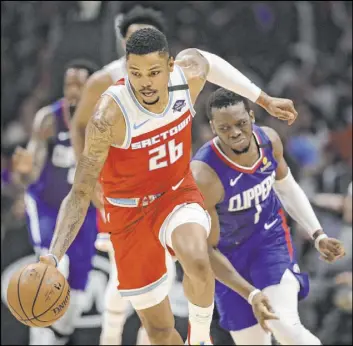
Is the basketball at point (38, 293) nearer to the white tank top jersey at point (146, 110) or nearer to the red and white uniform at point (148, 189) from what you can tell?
the red and white uniform at point (148, 189)

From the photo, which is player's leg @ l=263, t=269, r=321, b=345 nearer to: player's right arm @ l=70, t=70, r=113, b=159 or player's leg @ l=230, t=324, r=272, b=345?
player's leg @ l=230, t=324, r=272, b=345

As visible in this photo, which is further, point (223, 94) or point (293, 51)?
point (293, 51)

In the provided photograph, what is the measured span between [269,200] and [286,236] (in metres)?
0.28

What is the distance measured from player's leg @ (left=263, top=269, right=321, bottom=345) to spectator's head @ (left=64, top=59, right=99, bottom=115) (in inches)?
100

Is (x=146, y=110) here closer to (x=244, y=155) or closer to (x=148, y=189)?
(x=148, y=189)

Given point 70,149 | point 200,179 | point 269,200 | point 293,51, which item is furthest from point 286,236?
point 293,51

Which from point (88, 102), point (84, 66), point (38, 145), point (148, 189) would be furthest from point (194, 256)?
point (38, 145)

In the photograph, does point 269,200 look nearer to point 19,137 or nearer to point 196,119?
point 196,119

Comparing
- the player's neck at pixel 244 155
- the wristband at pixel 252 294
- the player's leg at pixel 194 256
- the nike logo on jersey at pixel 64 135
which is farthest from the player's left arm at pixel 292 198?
the nike logo on jersey at pixel 64 135

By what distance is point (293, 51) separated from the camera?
8430 mm

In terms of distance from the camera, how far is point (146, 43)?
14.8 ft

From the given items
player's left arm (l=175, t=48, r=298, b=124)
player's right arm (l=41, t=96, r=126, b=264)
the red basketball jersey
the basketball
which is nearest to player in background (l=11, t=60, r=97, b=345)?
player's left arm (l=175, t=48, r=298, b=124)

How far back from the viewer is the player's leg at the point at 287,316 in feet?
17.6

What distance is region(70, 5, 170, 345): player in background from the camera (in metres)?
5.97
